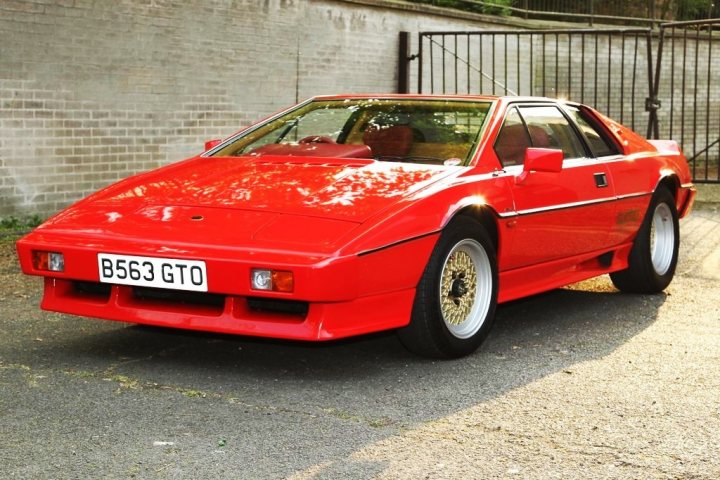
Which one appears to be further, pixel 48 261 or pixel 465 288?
pixel 465 288

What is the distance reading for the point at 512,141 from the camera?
605 centimetres

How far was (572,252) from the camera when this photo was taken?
6355 millimetres

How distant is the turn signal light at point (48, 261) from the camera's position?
505cm

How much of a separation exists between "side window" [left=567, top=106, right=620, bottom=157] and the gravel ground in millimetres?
1056

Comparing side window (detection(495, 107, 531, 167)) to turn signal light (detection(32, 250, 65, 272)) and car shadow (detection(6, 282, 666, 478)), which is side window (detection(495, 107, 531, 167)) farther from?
turn signal light (detection(32, 250, 65, 272))

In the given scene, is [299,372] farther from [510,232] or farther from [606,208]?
[606,208]

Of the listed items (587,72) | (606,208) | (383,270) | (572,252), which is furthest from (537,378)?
(587,72)

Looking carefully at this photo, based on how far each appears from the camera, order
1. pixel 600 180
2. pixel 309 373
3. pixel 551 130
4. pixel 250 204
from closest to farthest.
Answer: pixel 309 373 → pixel 250 204 → pixel 551 130 → pixel 600 180

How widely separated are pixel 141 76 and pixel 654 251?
568 cm

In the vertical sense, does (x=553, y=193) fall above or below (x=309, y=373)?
above

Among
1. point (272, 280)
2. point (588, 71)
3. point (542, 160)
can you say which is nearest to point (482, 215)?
point (542, 160)

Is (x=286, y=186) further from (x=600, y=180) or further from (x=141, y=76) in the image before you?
(x=141, y=76)

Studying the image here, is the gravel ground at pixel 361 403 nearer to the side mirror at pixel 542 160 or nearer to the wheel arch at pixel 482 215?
the wheel arch at pixel 482 215

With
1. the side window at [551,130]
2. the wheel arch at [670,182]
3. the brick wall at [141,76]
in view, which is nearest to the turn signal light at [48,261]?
the side window at [551,130]
